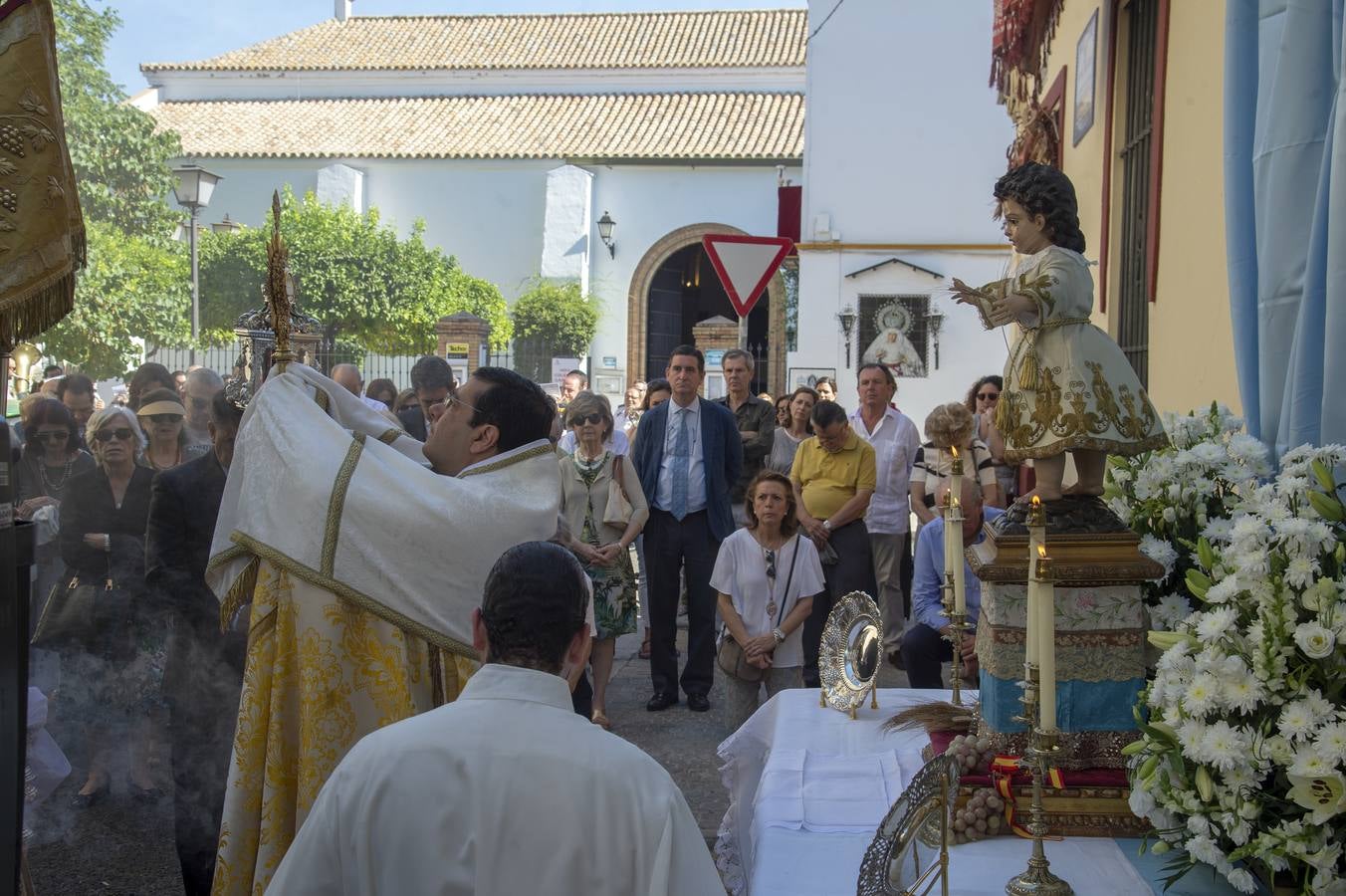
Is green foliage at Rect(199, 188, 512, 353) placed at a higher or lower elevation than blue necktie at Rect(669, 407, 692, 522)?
higher

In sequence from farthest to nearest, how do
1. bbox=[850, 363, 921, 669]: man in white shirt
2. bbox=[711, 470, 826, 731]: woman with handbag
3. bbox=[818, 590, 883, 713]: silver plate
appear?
bbox=[850, 363, 921, 669]: man in white shirt
bbox=[711, 470, 826, 731]: woman with handbag
bbox=[818, 590, 883, 713]: silver plate

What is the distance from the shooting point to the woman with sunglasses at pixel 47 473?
571 centimetres

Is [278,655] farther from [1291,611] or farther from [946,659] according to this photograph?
[946,659]

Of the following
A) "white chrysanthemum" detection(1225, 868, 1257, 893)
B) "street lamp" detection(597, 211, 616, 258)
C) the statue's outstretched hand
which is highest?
"street lamp" detection(597, 211, 616, 258)

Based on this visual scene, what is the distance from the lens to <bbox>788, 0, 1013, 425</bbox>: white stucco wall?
1892 cm

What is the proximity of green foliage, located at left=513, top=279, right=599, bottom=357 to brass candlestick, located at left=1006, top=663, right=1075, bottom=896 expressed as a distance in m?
27.9

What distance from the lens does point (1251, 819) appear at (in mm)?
2057

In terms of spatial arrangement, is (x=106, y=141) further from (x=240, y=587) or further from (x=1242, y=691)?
(x=1242, y=691)

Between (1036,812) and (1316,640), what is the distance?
53cm

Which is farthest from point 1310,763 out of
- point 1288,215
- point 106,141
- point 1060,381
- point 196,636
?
point 106,141

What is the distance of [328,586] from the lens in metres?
2.79

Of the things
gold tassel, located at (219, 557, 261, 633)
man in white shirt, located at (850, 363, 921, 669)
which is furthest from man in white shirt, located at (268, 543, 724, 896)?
man in white shirt, located at (850, 363, 921, 669)

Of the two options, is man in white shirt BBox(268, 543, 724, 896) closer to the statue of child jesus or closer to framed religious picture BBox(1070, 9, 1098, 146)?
the statue of child jesus

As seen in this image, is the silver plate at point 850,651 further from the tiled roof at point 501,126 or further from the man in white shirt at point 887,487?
the tiled roof at point 501,126
